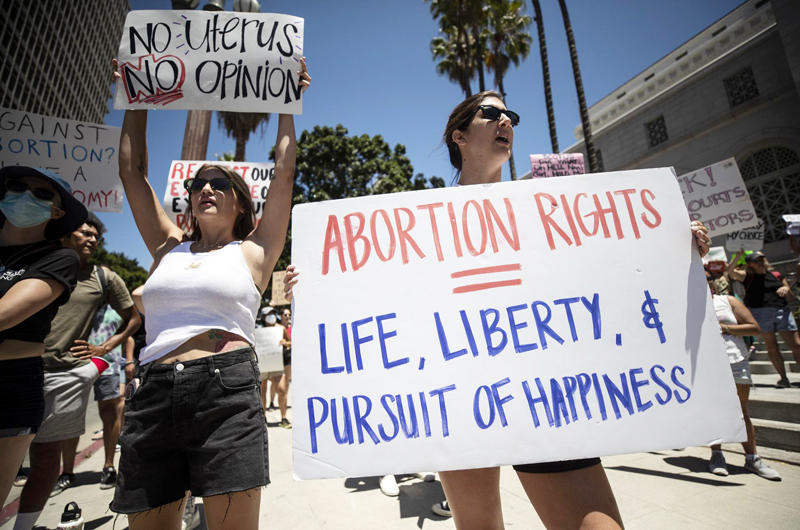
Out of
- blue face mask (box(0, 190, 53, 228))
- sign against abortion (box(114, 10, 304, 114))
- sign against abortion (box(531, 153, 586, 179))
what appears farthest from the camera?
sign against abortion (box(531, 153, 586, 179))

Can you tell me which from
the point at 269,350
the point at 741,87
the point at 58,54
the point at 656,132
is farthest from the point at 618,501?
the point at 58,54

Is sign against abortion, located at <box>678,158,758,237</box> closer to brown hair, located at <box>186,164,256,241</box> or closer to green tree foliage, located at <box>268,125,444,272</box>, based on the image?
brown hair, located at <box>186,164,256,241</box>

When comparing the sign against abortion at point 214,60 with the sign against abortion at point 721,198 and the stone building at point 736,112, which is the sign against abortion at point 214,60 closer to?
the sign against abortion at point 721,198

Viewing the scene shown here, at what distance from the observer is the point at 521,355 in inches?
54.0

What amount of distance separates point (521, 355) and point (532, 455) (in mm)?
319

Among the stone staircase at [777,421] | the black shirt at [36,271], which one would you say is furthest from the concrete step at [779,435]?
the black shirt at [36,271]

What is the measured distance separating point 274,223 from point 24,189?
1.42 metres

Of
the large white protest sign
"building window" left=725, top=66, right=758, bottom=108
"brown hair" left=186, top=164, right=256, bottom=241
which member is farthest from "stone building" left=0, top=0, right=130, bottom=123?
"building window" left=725, top=66, right=758, bottom=108

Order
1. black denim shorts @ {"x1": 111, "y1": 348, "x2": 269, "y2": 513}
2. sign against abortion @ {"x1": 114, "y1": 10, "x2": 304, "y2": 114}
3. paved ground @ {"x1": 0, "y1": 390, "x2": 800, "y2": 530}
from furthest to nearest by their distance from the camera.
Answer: paved ground @ {"x1": 0, "y1": 390, "x2": 800, "y2": 530} < sign against abortion @ {"x1": 114, "y1": 10, "x2": 304, "y2": 114} < black denim shorts @ {"x1": 111, "y1": 348, "x2": 269, "y2": 513}

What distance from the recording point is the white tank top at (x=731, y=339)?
3602 mm

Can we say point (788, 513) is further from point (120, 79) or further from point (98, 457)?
point (98, 457)

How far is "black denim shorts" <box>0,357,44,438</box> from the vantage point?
1.75 metres

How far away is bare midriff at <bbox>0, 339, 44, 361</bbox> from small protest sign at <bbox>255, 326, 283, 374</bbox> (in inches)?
181

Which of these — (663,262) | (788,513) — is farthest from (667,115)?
(663,262)
